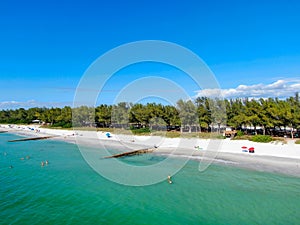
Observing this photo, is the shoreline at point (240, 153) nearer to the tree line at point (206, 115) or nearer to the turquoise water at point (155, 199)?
the turquoise water at point (155, 199)

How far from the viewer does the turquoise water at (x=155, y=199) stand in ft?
46.9

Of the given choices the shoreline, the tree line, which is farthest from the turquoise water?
the tree line

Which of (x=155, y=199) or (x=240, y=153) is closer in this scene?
(x=155, y=199)

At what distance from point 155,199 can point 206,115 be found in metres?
31.4

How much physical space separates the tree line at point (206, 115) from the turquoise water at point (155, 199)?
18266 mm

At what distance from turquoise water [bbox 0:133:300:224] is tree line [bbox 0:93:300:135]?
18.3 m

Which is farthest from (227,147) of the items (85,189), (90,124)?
(90,124)

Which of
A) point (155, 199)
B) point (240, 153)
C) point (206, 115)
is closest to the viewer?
point (155, 199)

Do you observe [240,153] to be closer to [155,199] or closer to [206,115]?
[206,115]

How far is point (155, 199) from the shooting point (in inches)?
671

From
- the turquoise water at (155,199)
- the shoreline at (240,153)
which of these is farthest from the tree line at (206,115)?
the turquoise water at (155,199)

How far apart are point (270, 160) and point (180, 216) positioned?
55.2 ft

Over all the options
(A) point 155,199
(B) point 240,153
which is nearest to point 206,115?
(B) point 240,153

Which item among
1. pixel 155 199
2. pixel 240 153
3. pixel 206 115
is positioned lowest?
pixel 155 199
